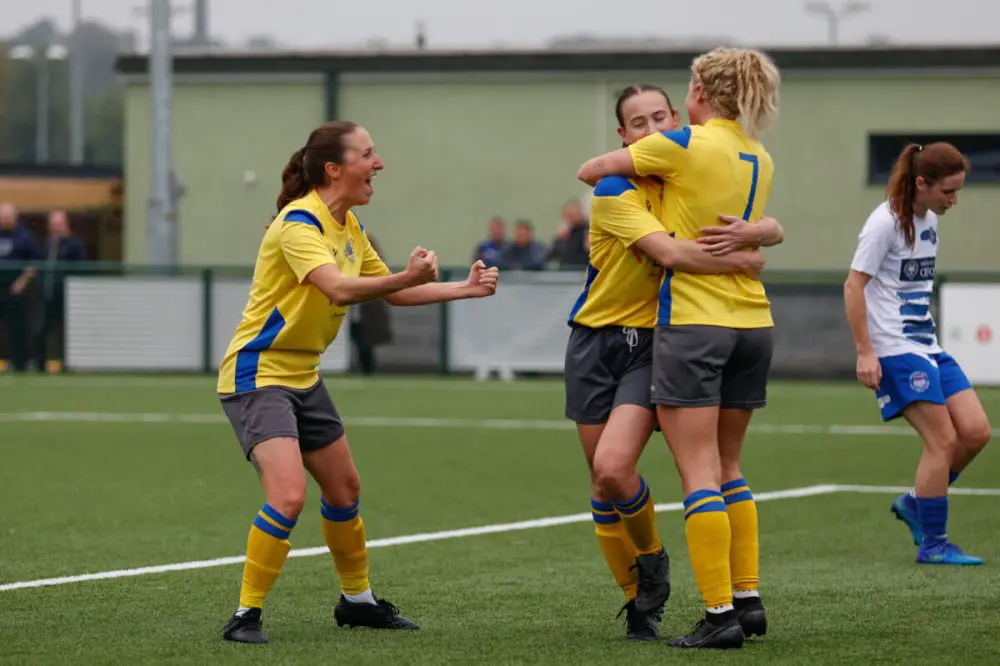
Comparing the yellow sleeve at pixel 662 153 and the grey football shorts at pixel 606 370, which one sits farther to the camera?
the grey football shorts at pixel 606 370

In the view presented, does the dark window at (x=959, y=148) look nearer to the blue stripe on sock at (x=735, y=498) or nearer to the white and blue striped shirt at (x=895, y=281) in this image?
the white and blue striped shirt at (x=895, y=281)

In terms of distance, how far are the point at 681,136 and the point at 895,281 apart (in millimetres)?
2731

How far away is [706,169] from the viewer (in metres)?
5.97

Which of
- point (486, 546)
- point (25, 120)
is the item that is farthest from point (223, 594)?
point (25, 120)

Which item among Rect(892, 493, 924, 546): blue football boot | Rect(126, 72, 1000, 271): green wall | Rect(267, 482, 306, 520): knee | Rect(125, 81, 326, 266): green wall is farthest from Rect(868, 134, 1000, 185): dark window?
Rect(267, 482, 306, 520): knee

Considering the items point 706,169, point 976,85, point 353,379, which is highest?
point 976,85

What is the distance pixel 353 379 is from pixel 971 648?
16098 mm

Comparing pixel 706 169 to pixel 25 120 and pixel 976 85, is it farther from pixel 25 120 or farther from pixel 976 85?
pixel 25 120

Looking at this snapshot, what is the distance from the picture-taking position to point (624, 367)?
6367 mm

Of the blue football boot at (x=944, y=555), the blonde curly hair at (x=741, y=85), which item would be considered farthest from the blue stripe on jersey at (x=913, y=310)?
the blonde curly hair at (x=741, y=85)

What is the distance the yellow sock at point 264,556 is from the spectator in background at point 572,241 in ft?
50.0

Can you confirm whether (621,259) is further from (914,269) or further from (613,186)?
(914,269)

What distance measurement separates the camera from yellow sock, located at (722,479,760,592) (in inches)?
242

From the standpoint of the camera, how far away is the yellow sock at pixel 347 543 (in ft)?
21.7
